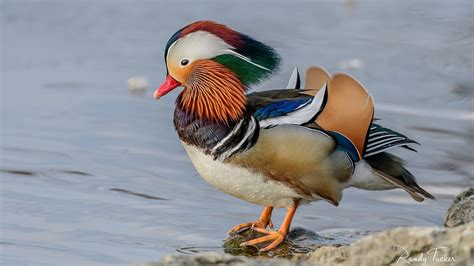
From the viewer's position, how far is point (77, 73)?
8883 millimetres

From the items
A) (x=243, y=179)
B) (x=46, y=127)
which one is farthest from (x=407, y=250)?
(x=46, y=127)

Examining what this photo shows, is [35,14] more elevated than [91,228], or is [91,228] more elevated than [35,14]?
[35,14]

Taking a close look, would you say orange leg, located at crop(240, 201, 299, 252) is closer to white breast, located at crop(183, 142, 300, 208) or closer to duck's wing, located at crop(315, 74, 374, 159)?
white breast, located at crop(183, 142, 300, 208)

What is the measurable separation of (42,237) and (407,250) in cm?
247

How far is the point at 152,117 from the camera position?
7789mm

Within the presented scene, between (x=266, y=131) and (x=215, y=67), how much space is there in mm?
446

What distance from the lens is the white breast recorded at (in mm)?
4852

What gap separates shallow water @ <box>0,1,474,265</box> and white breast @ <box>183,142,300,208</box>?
1.05 feet

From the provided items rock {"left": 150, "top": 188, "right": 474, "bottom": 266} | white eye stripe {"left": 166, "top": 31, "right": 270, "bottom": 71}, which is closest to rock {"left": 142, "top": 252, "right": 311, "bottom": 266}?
rock {"left": 150, "top": 188, "right": 474, "bottom": 266}

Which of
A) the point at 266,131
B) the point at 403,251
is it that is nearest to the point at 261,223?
the point at 266,131

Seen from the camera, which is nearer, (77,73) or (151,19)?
(77,73)

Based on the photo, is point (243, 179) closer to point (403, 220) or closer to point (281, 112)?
point (281, 112)

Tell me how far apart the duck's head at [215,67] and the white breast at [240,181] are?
235mm

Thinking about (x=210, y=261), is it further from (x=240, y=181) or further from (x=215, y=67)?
(x=215, y=67)
